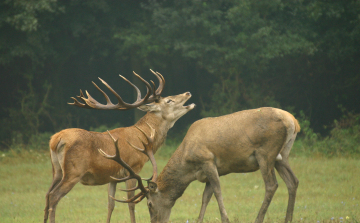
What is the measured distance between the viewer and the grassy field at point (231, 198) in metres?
7.62

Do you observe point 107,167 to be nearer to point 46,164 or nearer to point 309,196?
point 309,196

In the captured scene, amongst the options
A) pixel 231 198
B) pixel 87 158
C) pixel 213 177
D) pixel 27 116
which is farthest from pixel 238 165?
pixel 27 116

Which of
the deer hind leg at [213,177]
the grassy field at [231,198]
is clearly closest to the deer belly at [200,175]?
the deer hind leg at [213,177]

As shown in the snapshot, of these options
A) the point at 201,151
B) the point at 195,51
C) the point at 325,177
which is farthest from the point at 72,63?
the point at 201,151

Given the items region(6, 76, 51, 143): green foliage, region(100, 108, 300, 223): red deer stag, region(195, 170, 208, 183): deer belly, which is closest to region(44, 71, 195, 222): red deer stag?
region(100, 108, 300, 223): red deer stag

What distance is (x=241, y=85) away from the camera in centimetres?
1784

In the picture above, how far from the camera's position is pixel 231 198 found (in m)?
9.27

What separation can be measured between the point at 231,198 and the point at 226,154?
350cm

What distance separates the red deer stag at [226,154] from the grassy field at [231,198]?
1.13m

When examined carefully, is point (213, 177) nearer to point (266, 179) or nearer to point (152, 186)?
point (266, 179)

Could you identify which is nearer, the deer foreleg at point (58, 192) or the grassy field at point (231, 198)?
the deer foreleg at point (58, 192)

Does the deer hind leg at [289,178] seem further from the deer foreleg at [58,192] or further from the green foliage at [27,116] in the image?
the green foliage at [27,116]

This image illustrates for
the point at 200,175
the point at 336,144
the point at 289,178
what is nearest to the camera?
the point at 200,175

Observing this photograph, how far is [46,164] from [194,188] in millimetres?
4871
